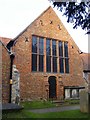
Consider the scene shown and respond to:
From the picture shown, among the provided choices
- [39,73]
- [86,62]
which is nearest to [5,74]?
[39,73]

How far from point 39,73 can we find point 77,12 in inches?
610

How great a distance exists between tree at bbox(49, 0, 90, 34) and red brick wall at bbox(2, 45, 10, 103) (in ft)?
Result: 40.3

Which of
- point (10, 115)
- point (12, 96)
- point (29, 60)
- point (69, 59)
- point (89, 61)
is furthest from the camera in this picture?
point (89, 61)

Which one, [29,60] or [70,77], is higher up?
[29,60]

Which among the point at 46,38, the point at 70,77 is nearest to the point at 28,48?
the point at 46,38

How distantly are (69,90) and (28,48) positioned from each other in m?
7.65

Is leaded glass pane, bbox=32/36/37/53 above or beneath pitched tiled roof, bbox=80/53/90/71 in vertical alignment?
above

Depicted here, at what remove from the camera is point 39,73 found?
2661 centimetres

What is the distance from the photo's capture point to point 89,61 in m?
35.9

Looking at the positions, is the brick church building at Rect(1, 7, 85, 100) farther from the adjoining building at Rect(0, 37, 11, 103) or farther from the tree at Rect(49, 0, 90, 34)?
the tree at Rect(49, 0, 90, 34)

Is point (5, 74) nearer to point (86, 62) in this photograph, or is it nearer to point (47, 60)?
point (47, 60)

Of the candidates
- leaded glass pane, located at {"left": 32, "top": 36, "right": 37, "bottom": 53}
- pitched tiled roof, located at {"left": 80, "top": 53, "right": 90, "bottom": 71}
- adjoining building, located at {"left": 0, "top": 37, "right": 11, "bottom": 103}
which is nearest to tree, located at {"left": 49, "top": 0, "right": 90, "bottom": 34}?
adjoining building, located at {"left": 0, "top": 37, "right": 11, "bottom": 103}

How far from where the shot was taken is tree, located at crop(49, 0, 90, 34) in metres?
11.6

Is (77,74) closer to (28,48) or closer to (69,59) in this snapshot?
(69,59)
